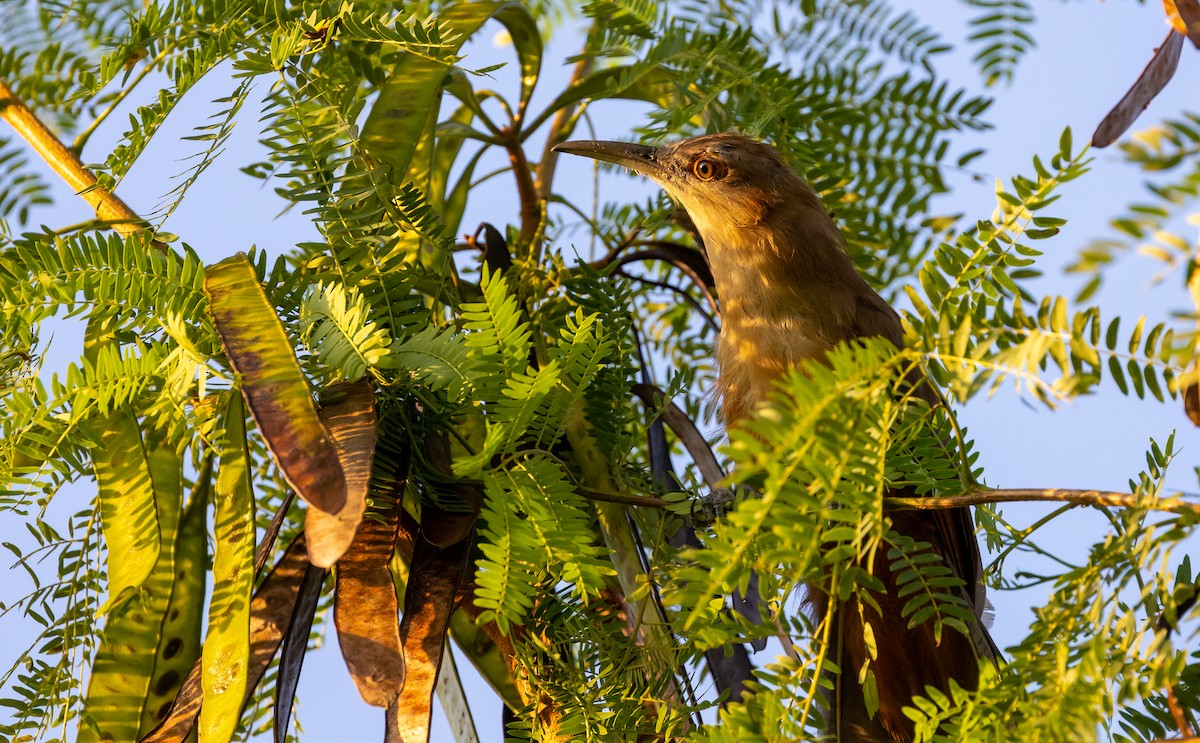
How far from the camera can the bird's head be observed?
2.61 metres

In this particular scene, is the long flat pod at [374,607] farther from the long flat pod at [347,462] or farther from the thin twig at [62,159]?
the thin twig at [62,159]

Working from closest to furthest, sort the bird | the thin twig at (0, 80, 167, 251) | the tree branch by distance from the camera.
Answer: the tree branch → the thin twig at (0, 80, 167, 251) → the bird

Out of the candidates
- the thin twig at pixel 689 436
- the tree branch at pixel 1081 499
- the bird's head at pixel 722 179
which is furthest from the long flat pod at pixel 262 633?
the bird's head at pixel 722 179

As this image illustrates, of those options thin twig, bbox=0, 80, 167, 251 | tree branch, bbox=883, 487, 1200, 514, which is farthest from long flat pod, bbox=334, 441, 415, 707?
tree branch, bbox=883, 487, 1200, 514

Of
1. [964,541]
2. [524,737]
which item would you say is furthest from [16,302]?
[964,541]

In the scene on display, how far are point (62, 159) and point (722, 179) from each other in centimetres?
138

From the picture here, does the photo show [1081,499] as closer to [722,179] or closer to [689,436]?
[689,436]

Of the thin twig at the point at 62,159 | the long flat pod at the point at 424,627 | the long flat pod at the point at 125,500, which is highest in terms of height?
the thin twig at the point at 62,159

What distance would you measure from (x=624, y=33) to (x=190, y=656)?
130cm

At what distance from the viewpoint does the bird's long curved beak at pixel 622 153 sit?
2.30m

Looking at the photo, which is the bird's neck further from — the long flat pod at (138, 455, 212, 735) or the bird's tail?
the long flat pod at (138, 455, 212, 735)

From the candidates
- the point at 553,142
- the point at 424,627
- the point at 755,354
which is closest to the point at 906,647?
the point at 755,354

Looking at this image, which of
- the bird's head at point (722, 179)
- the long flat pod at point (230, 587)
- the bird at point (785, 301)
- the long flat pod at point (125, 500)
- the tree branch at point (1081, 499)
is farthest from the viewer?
the bird's head at point (722, 179)

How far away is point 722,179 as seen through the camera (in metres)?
2.62
